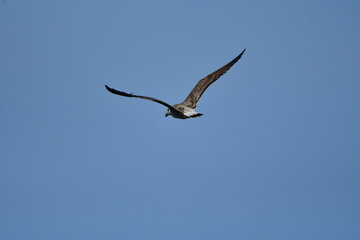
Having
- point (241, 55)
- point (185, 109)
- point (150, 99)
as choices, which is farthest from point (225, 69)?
point (150, 99)

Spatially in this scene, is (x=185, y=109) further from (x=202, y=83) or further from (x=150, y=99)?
(x=150, y=99)

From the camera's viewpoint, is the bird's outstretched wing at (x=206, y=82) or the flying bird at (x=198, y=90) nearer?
the flying bird at (x=198, y=90)

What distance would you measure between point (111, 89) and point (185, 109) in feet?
19.6

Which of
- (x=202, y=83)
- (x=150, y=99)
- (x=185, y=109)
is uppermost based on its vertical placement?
(x=202, y=83)

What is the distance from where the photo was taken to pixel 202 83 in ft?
109

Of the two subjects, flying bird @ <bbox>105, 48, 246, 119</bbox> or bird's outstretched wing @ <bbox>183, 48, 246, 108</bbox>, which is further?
bird's outstretched wing @ <bbox>183, 48, 246, 108</bbox>

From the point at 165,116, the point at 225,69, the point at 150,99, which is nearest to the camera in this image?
the point at 150,99

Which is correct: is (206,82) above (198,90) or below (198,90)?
above

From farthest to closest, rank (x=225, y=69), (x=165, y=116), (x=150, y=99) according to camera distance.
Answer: (x=225, y=69) → (x=165, y=116) → (x=150, y=99)

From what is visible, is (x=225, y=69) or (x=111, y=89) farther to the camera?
(x=225, y=69)

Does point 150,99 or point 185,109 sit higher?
point 185,109

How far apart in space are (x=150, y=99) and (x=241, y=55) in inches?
347

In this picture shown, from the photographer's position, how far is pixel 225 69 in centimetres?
3312

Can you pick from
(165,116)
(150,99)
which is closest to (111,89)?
(150,99)
